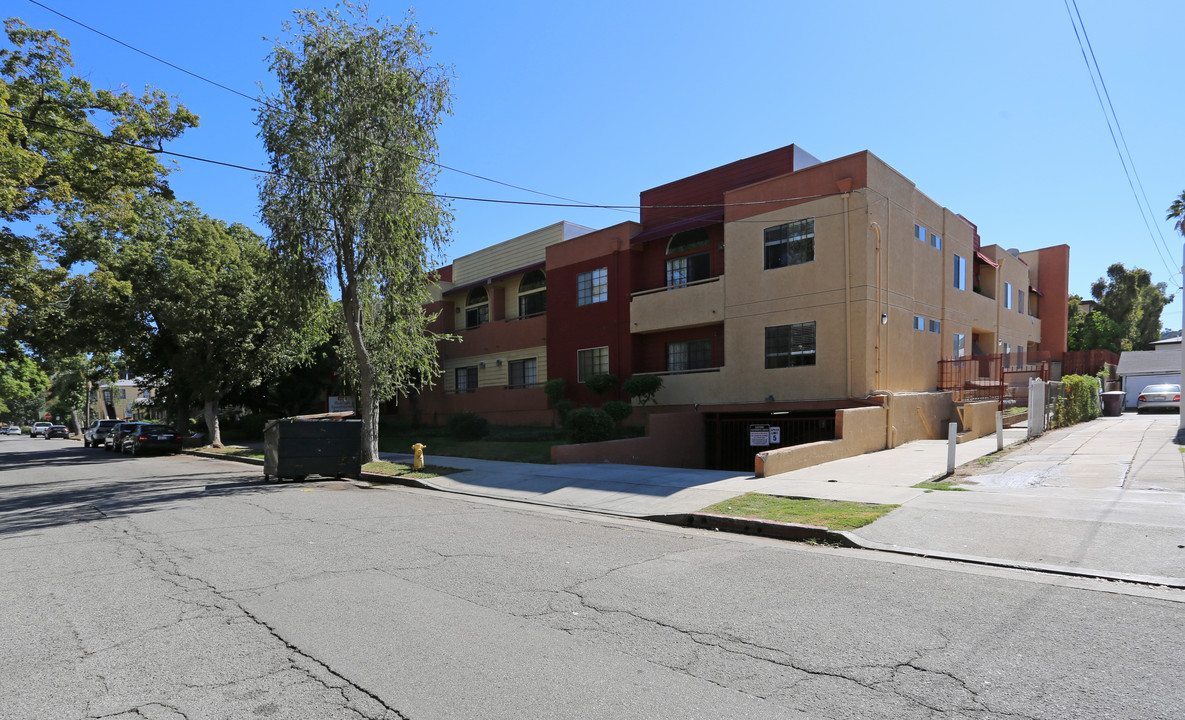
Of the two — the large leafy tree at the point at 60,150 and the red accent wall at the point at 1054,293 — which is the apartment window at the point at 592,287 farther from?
the red accent wall at the point at 1054,293

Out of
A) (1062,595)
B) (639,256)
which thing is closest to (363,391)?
(639,256)

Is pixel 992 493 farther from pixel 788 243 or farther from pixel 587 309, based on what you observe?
pixel 587 309

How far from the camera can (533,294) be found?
1201 inches

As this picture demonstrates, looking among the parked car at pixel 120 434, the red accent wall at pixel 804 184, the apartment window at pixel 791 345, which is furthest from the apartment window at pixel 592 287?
the parked car at pixel 120 434

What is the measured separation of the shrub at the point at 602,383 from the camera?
2438 cm

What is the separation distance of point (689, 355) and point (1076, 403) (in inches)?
522

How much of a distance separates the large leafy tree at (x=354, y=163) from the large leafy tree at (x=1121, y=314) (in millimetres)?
48085

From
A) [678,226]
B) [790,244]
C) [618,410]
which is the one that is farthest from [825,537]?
[678,226]

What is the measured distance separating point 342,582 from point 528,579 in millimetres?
1790

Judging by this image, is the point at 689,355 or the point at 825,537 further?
the point at 689,355

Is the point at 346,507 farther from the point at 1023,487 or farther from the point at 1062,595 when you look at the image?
the point at 1023,487

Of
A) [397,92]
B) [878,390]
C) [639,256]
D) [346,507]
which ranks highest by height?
[397,92]

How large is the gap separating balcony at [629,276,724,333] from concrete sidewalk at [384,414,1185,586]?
7.29 meters

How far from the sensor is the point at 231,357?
2823cm
